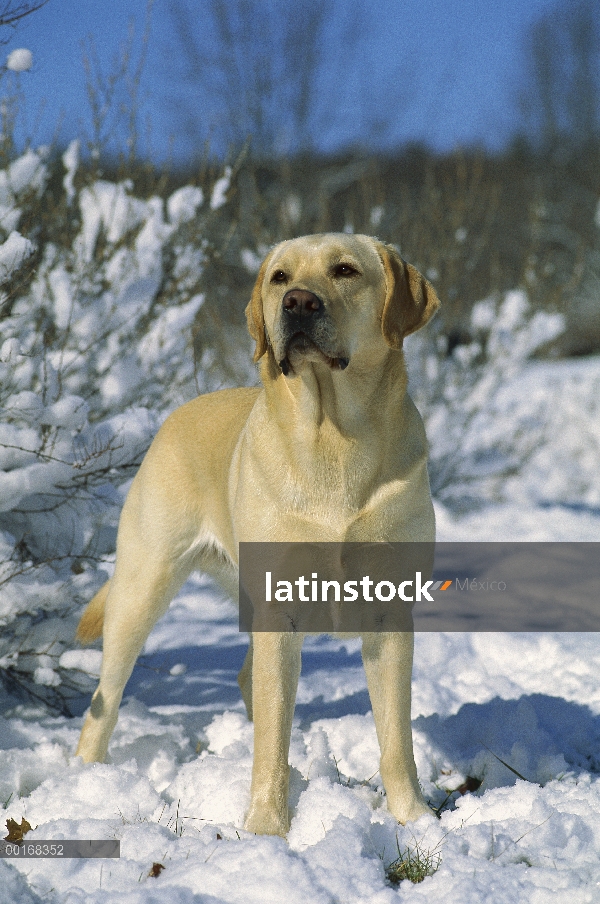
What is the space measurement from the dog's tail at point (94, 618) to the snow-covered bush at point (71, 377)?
0.10 meters

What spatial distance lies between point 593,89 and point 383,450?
22134mm

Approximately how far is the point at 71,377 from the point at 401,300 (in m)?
1.99

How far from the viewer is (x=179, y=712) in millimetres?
3762

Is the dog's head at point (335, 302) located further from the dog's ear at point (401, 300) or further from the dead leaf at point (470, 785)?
the dead leaf at point (470, 785)

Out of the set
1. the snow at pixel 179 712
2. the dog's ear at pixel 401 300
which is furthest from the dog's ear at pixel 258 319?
the snow at pixel 179 712

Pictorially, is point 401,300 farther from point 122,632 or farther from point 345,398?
point 122,632

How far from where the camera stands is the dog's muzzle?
2.52 metres

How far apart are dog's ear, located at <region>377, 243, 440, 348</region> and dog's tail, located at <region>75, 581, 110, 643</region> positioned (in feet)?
4.95

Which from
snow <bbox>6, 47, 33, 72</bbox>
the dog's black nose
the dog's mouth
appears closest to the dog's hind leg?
the dog's mouth

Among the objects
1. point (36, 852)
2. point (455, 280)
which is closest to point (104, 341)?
A: point (36, 852)

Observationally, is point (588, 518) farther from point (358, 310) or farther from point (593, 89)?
point (593, 89)

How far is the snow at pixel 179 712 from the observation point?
2178mm

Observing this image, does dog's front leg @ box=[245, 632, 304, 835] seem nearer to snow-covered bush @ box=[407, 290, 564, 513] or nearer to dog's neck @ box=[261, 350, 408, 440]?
dog's neck @ box=[261, 350, 408, 440]

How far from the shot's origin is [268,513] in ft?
8.65
